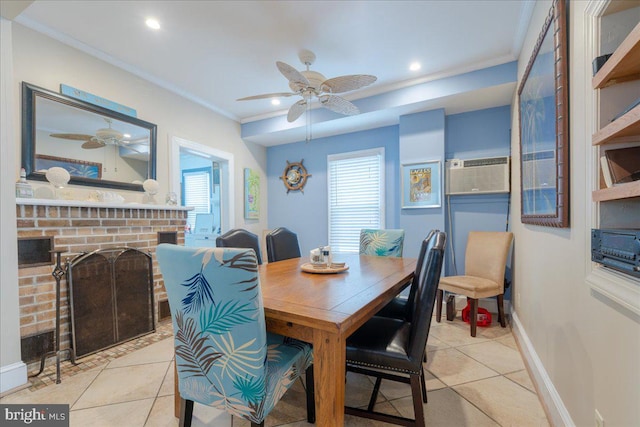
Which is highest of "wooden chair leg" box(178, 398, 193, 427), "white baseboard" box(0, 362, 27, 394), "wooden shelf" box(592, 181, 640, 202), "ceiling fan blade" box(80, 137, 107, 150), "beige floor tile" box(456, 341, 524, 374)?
"ceiling fan blade" box(80, 137, 107, 150)

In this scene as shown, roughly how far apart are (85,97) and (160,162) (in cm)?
87

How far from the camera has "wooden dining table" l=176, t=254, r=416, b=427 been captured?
1.08m

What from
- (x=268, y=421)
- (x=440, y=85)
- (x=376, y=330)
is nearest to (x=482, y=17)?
(x=440, y=85)

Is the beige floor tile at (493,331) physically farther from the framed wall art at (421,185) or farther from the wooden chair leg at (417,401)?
the wooden chair leg at (417,401)

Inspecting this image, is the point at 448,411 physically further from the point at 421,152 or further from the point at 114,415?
the point at 421,152

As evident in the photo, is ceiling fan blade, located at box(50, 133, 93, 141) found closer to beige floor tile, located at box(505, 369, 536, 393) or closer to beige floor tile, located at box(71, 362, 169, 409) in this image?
beige floor tile, located at box(71, 362, 169, 409)

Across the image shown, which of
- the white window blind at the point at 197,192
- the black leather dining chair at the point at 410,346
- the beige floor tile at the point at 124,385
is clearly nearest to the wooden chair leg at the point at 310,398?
the black leather dining chair at the point at 410,346

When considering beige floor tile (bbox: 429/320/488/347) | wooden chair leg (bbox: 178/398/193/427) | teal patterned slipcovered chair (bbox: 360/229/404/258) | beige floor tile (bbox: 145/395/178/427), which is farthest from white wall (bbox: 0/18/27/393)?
beige floor tile (bbox: 429/320/488/347)

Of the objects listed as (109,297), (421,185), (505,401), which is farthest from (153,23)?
(505,401)

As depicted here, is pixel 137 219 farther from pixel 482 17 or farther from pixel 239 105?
pixel 482 17

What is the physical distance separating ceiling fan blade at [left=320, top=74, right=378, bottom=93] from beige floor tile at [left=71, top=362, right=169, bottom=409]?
257 centimetres

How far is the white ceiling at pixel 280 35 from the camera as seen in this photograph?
2154 millimetres

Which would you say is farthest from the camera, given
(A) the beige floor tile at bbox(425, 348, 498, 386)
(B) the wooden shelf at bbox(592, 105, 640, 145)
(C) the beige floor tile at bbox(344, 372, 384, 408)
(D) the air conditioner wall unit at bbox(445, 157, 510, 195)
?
(D) the air conditioner wall unit at bbox(445, 157, 510, 195)

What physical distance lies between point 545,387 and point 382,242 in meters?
1.62
